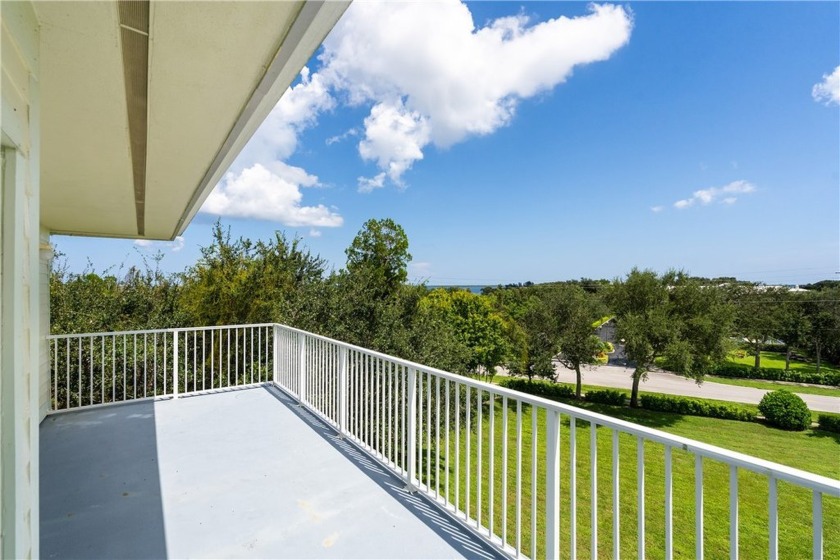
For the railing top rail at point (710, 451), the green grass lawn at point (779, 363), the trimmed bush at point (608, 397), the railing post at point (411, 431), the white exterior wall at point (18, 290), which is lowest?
Result: the green grass lawn at point (779, 363)

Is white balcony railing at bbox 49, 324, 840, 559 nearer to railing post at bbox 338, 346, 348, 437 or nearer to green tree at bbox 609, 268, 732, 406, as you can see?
railing post at bbox 338, 346, 348, 437

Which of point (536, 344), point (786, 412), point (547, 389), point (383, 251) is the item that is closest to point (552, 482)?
point (383, 251)

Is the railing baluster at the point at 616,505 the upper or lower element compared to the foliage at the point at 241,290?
lower

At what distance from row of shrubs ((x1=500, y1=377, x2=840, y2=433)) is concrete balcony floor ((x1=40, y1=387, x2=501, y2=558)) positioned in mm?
21817

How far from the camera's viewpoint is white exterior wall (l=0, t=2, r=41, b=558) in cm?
112

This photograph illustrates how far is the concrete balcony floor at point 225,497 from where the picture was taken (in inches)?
86.1

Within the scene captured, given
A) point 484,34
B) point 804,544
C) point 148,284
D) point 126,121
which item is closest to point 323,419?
point 126,121

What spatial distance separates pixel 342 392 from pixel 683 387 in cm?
3052

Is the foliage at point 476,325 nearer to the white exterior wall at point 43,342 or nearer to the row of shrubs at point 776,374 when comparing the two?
the white exterior wall at point 43,342

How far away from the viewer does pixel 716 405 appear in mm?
19625

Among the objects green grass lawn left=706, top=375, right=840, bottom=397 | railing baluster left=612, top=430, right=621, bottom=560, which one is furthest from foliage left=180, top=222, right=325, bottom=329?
green grass lawn left=706, top=375, right=840, bottom=397

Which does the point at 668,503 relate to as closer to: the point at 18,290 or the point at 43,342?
the point at 18,290

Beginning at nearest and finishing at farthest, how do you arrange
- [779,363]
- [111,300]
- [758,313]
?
[111,300], [758,313], [779,363]

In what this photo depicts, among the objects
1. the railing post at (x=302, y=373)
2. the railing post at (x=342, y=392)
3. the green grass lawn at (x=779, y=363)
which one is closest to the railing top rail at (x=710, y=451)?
the railing post at (x=342, y=392)
